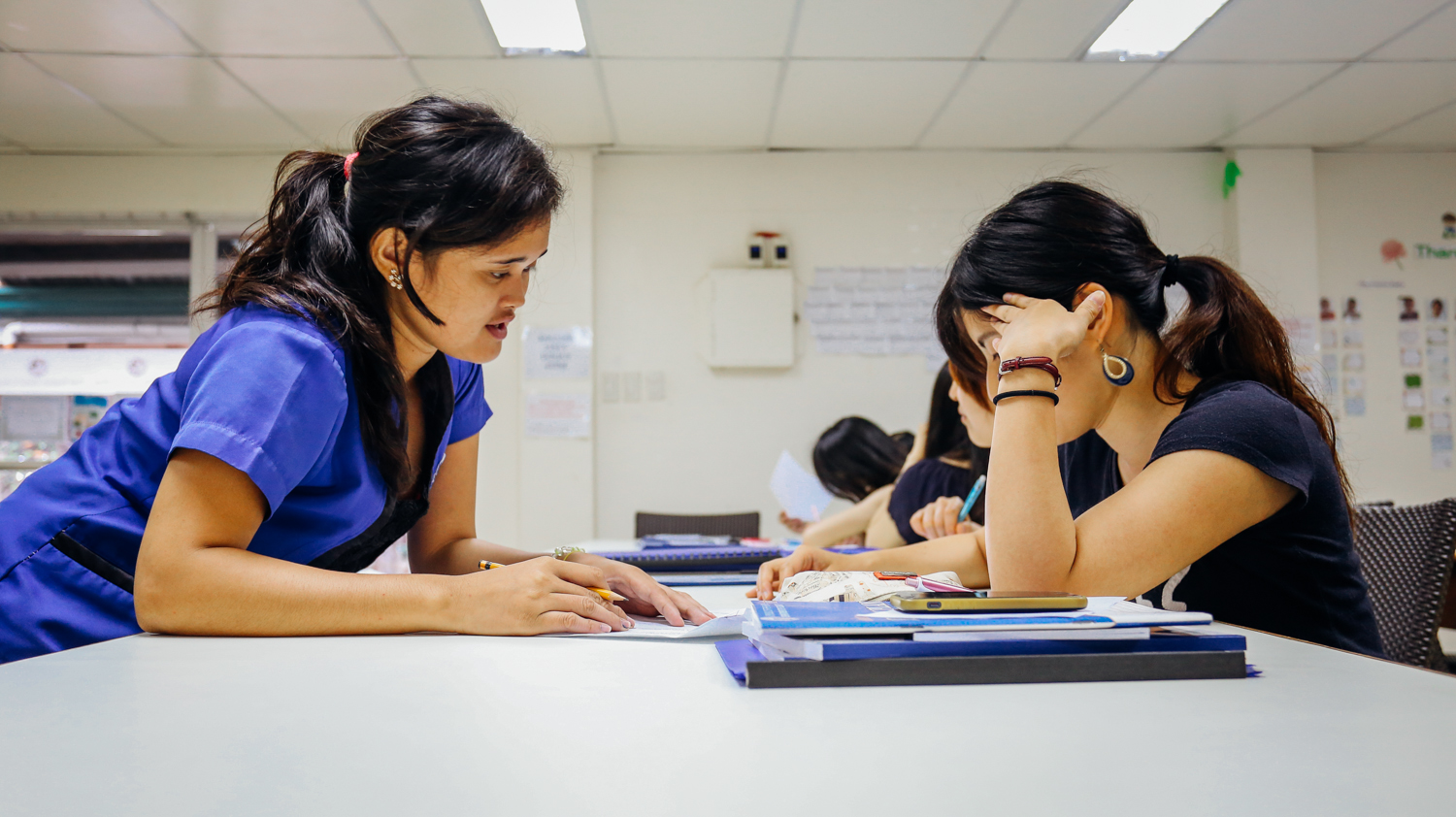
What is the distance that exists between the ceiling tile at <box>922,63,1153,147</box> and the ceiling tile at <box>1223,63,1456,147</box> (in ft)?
2.83

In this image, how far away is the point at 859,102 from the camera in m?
3.75

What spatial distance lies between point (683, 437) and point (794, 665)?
3700 millimetres

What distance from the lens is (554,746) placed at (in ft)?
1.53

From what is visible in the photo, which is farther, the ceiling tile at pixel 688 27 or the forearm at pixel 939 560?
the ceiling tile at pixel 688 27

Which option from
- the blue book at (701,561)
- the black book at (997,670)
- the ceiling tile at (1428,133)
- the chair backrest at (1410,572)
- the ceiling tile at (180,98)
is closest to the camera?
the black book at (997,670)

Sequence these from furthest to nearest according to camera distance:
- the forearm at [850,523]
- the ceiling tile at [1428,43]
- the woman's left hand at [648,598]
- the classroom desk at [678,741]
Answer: the ceiling tile at [1428,43] < the forearm at [850,523] < the woman's left hand at [648,598] < the classroom desk at [678,741]

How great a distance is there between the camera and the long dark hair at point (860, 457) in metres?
3.15

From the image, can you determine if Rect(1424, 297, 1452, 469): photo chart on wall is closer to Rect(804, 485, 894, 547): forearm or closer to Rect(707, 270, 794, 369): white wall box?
Rect(707, 270, 794, 369): white wall box

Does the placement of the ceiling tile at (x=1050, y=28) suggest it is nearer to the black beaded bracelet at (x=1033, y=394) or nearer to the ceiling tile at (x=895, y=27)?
the ceiling tile at (x=895, y=27)

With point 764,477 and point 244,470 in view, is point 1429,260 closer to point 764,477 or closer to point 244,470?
point 764,477

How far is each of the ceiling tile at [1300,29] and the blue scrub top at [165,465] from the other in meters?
3.30

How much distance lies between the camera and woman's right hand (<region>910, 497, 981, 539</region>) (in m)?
1.81

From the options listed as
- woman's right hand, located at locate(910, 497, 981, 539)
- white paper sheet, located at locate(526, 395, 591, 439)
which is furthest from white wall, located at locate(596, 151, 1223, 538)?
woman's right hand, located at locate(910, 497, 981, 539)

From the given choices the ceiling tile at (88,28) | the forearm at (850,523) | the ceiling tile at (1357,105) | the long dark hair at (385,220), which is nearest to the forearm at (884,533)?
the forearm at (850,523)
